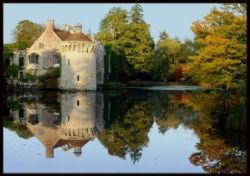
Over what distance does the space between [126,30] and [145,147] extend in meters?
53.7

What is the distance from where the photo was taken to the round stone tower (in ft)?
173

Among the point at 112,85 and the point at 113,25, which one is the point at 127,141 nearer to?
the point at 112,85

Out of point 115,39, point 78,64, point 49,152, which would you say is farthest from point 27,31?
point 49,152

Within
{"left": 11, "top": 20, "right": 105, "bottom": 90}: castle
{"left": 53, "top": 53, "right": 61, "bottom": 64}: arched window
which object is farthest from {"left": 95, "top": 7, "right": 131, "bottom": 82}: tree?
{"left": 53, "top": 53, "right": 61, "bottom": 64}: arched window

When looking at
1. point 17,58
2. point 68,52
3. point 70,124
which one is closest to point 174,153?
point 70,124

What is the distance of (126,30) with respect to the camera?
68.4 meters

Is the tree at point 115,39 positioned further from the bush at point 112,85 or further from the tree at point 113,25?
the bush at point 112,85

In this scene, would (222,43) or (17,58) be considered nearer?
(222,43)

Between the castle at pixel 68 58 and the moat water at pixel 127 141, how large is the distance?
26.2 metres

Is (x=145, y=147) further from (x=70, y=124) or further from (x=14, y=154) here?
(x=70, y=124)

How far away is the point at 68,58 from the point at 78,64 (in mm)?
1387

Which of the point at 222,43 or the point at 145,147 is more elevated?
the point at 222,43

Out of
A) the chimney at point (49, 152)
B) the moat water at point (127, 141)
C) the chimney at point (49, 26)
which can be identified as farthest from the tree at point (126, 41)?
the chimney at point (49, 152)

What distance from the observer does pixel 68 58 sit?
5331 centimetres
